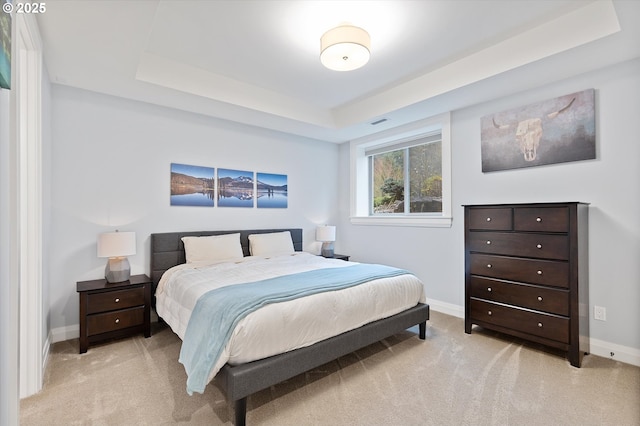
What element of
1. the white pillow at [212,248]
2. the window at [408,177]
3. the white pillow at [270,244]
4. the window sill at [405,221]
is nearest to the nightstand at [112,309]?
the white pillow at [212,248]

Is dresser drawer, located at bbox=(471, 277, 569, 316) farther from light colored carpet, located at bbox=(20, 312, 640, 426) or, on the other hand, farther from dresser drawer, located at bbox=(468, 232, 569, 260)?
light colored carpet, located at bbox=(20, 312, 640, 426)

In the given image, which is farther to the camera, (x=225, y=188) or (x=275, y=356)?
(x=225, y=188)

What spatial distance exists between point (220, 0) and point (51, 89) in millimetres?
2059

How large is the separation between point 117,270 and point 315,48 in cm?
284

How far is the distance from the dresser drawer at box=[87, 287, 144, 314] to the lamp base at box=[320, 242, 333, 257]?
2476 mm

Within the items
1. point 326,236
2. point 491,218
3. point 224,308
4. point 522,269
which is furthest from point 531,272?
point 326,236

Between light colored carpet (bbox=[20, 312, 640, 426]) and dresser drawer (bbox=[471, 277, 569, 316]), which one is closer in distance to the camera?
light colored carpet (bbox=[20, 312, 640, 426])

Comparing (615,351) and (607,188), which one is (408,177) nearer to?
(607,188)

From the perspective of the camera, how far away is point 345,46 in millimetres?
2287

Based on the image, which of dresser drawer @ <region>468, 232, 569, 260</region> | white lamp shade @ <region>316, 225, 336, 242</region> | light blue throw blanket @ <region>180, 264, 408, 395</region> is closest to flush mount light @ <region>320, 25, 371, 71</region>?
light blue throw blanket @ <region>180, 264, 408, 395</region>

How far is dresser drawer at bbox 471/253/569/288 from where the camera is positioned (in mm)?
2541

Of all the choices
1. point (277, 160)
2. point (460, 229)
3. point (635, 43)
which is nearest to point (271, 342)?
point (460, 229)

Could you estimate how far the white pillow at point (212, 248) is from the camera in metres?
3.41

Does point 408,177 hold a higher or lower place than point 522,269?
higher
